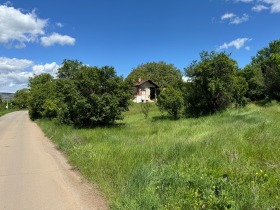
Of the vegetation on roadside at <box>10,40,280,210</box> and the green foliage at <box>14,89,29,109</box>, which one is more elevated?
the green foliage at <box>14,89,29,109</box>

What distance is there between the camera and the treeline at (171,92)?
63.8ft

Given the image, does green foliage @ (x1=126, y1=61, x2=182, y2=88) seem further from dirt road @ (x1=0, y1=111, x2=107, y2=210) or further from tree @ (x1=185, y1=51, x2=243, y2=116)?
dirt road @ (x1=0, y1=111, x2=107, y2=210)

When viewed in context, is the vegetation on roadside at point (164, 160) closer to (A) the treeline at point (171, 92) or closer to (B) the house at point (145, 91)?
(A) the treeline at point (171, 92)

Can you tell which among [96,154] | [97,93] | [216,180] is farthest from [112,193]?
[97,93]

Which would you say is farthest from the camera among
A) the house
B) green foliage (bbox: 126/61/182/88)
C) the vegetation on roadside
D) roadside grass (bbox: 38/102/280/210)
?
green foliage (bbox: 126/61/182/88)

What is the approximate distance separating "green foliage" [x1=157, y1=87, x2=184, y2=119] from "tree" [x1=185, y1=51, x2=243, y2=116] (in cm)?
177

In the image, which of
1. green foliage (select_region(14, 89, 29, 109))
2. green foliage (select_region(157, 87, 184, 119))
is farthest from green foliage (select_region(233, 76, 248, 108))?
green foliage (select_region(14, 89, 29, 109))

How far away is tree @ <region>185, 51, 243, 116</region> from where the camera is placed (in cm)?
2652

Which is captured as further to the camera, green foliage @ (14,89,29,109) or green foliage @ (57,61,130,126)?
green foliage @ (14,89,29,109)

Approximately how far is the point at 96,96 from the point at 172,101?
9698mm

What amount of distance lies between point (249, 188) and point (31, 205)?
14.1 ft

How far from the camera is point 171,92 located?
27.3 m

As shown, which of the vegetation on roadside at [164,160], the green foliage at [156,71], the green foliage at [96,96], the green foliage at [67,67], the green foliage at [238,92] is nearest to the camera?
the vegetation on roadside at [164,160]

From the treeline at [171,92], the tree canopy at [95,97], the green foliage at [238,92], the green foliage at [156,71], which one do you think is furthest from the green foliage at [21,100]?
the tree canopy at [95,97]
